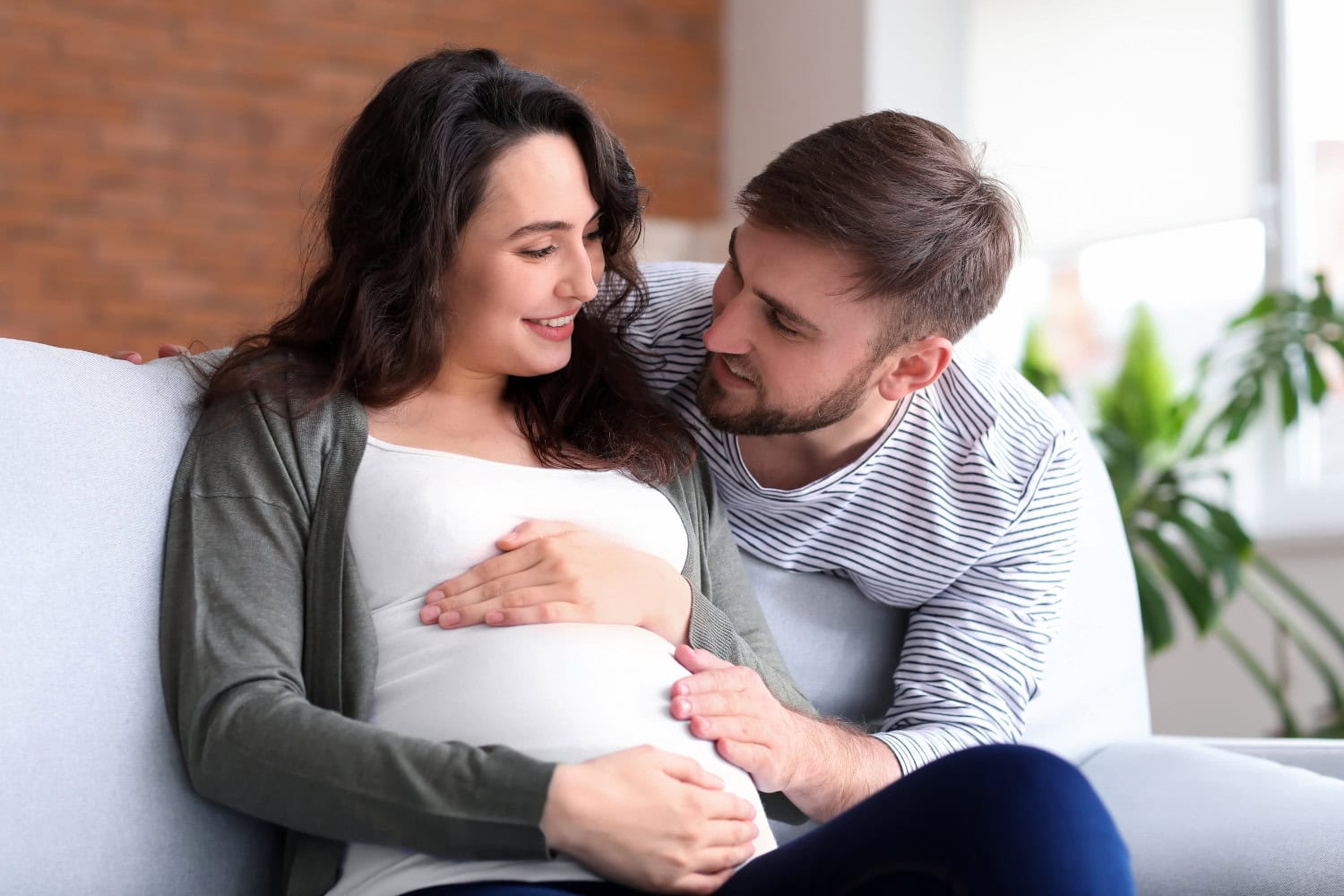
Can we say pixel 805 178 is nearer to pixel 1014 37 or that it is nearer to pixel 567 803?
pixel 567 803

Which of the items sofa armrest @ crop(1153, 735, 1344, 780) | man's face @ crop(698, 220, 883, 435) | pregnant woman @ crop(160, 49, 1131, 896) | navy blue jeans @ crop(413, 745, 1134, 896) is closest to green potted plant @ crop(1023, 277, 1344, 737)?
sofa armrest @ crop(1153, 735, 1344, 780)

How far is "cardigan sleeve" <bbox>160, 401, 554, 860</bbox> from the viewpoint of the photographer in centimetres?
107

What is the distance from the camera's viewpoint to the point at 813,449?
5.40ft

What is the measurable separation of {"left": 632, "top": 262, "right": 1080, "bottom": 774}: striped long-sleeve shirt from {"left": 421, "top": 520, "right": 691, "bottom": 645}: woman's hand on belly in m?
0.30

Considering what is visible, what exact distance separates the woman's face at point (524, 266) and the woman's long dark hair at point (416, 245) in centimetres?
1

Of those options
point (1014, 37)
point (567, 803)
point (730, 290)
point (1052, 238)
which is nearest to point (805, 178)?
point (730, 290)

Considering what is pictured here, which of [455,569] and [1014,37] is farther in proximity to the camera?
[1014,37]

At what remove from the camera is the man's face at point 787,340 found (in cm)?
151

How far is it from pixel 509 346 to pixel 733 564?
1.23 ft

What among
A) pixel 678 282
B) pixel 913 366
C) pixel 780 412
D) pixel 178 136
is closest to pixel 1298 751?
pixel 913 366

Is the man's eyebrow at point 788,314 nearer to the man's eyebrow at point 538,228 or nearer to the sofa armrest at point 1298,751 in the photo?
the man's eyebrow at point 538,228

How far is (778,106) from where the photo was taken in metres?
4.82

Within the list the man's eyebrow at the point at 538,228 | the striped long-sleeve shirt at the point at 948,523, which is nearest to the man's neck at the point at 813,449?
the striped long-sleeve shirt at the point at 948,523

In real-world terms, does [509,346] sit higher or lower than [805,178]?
lower
